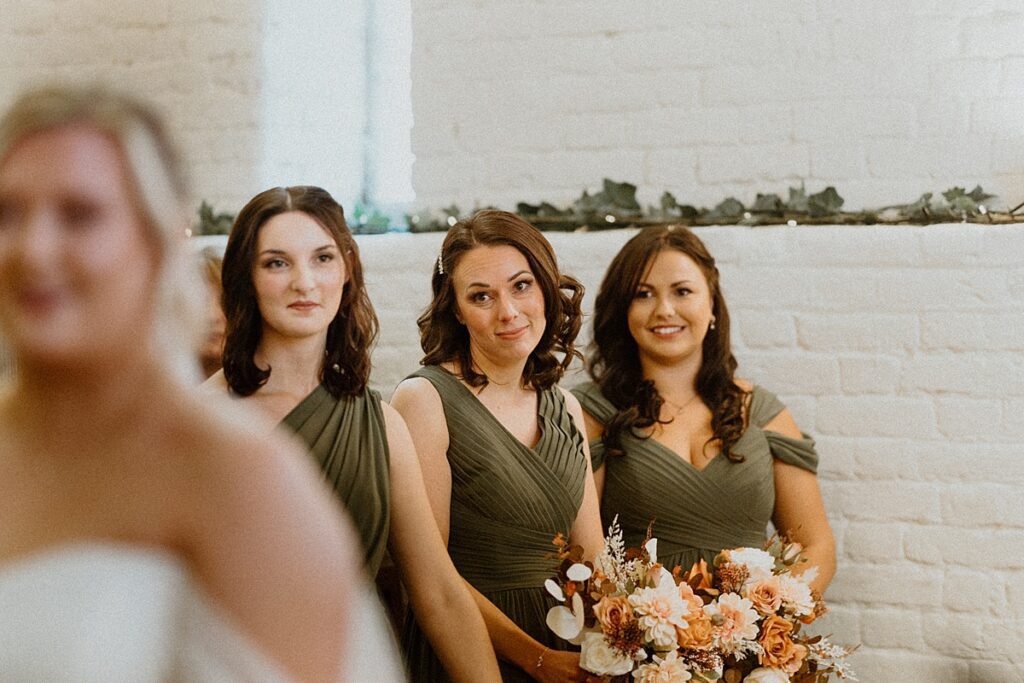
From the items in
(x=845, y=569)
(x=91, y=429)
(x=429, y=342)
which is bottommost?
(x=845, y=569)

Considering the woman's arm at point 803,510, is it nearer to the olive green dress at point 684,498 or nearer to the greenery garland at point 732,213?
the olive green dress at point 684,498

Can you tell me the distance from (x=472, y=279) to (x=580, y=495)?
2.06ft

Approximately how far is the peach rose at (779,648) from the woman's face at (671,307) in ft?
3.00

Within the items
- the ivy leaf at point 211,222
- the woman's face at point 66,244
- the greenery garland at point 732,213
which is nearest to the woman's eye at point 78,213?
the woman's face at point 66,244

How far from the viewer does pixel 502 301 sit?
2420 mm

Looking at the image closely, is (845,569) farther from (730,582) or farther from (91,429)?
(91,429)

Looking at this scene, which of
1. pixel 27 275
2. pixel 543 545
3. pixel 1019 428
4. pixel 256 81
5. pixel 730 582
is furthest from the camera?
pixel 256 81

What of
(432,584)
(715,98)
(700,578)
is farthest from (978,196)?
(432,584)

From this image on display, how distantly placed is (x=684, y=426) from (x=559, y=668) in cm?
91

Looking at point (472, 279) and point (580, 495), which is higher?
point (472, 279)

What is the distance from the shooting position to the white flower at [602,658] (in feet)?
7.06

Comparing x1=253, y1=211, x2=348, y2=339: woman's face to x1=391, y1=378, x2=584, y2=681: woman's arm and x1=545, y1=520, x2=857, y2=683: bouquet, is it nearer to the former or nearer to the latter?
x1=391, y1=378, x2=584, y2=681: woman's arm

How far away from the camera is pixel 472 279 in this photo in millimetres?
2465

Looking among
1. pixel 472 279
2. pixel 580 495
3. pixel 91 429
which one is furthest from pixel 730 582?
pixel 91 429
